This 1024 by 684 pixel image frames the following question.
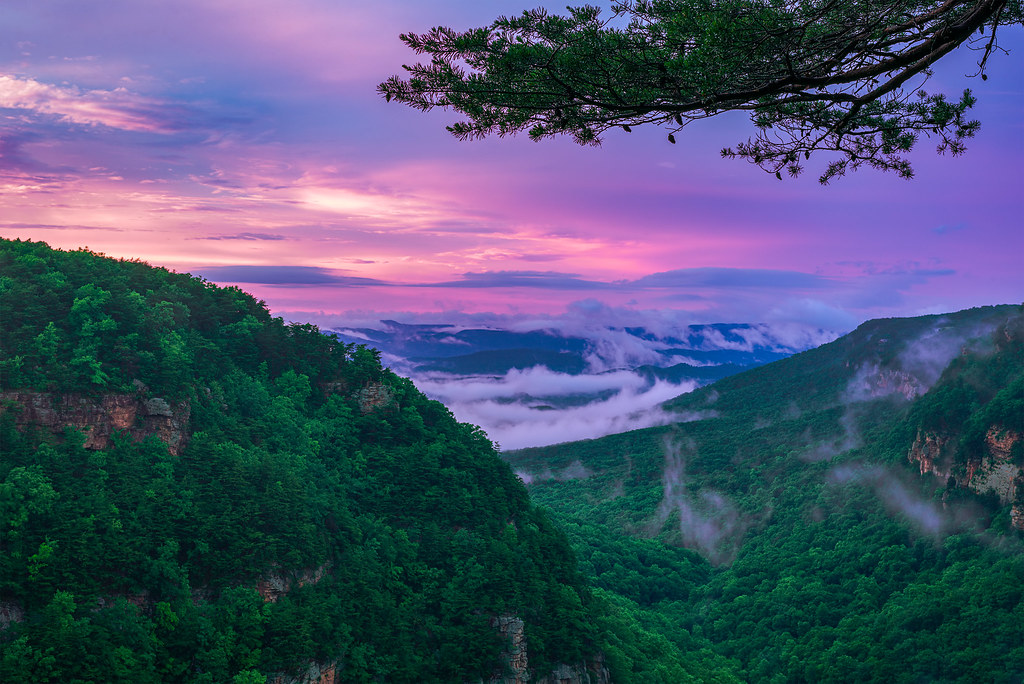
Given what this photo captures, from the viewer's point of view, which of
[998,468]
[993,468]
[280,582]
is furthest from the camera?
[993,468]

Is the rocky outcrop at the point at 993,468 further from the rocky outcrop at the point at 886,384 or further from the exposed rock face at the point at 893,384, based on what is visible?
the exposed rock face at the point at 893,384

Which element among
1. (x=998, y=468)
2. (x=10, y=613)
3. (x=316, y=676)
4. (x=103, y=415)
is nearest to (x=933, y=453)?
(x=998, y=468)

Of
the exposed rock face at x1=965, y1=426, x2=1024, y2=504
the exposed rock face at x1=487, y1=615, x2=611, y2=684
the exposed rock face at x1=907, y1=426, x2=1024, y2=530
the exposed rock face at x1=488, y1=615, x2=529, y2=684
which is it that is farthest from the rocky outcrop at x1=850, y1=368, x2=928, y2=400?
the exposed rock face at x1=488, y1=615, x2=529, y2=684

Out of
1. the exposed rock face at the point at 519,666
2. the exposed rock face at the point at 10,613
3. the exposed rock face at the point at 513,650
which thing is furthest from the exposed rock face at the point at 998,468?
the exposed rock face at the point at 10,613

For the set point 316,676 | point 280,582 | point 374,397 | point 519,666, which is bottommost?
point 519,666

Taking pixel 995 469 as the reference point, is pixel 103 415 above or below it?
above

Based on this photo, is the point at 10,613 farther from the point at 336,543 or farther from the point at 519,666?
the point at 519,666
